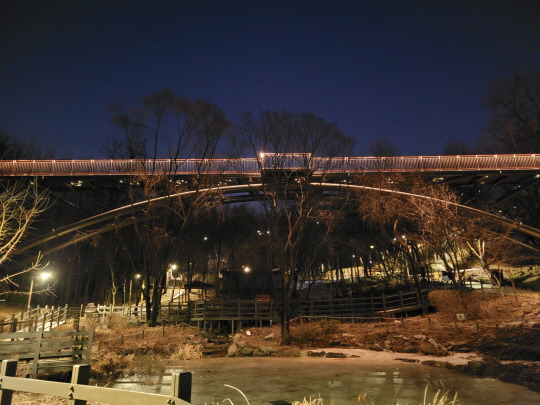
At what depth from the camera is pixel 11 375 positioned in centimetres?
432

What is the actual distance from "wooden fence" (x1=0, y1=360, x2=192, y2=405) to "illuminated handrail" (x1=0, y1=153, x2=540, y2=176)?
2374 centimetres

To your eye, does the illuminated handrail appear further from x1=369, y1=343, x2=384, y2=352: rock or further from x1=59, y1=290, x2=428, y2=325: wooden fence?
x1=369, y1=343, x2=384, y2=352: rock

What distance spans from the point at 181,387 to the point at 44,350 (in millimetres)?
10441

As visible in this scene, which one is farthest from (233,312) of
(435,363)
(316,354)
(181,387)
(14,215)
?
(181,387)

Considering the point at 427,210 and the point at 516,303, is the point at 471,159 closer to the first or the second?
the point at 427,210

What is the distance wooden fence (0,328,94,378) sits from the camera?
10422mm

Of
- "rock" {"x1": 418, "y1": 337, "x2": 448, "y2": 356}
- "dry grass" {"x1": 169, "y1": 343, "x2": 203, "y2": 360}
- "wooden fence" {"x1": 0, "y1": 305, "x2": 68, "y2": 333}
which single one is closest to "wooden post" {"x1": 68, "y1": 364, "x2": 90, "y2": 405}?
"wooden fence" {"x1": 0, "y1": 305, "x2": 68, "y2": 333}

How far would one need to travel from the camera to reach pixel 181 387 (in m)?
2.91

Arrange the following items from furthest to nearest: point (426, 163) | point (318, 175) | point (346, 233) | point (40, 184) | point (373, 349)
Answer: point (346, 233), point (40, 184), point (426, 163), point (318, 175), point (373, 349)

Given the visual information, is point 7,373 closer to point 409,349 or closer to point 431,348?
point 431,348

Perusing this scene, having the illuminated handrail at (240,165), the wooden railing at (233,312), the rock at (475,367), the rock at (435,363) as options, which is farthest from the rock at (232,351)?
the illuminated handrail at (240,165)

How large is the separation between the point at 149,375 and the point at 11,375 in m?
9.47

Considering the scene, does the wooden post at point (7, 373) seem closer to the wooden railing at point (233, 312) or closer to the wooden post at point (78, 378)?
the wooden post at point (78, 378)

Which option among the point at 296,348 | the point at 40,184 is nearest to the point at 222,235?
the point at 40,184
